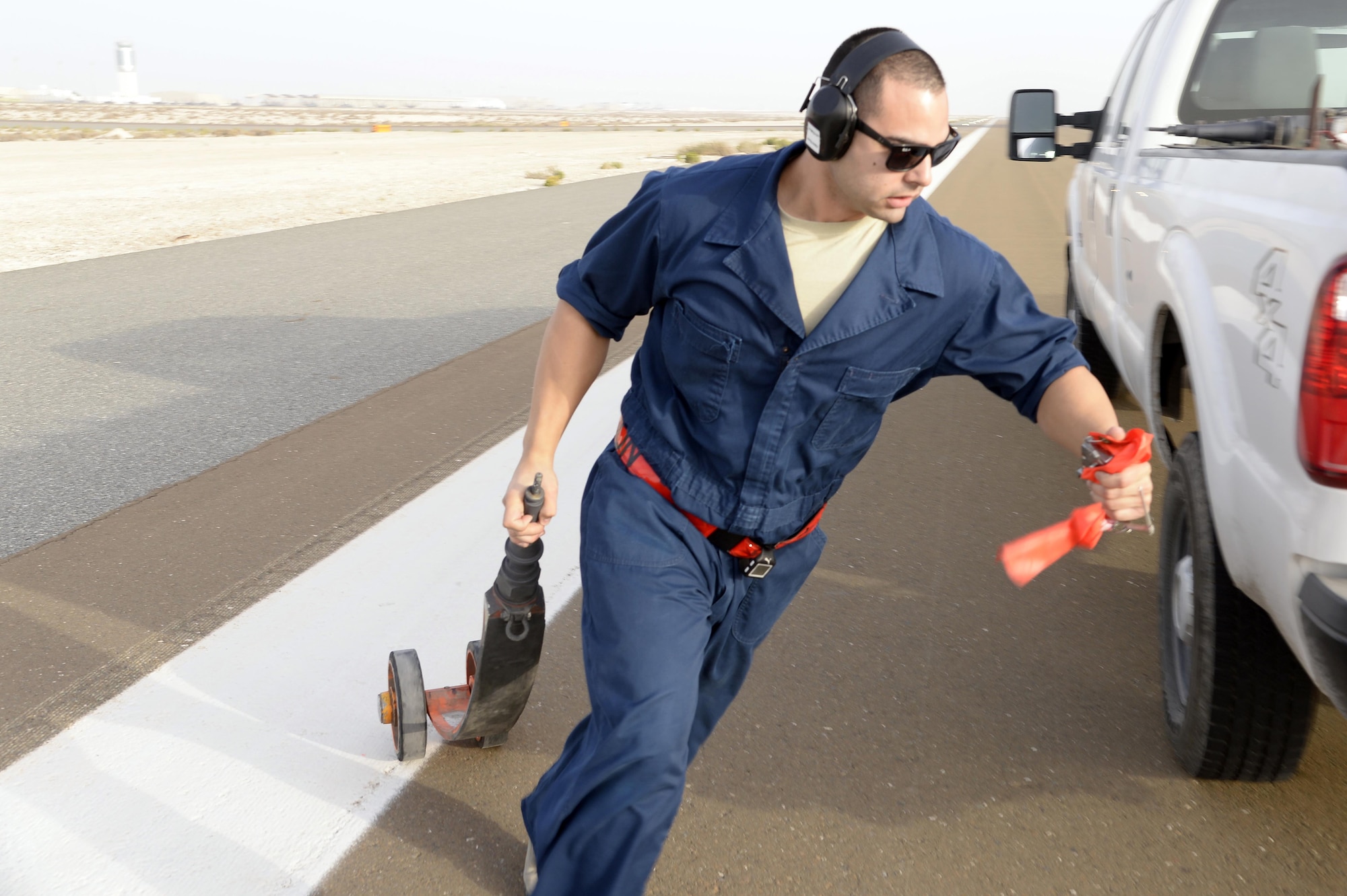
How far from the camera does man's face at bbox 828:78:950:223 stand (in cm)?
223

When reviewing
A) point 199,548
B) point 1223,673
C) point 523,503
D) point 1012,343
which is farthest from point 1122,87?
point 199,548

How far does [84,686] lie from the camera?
3625 millimetres

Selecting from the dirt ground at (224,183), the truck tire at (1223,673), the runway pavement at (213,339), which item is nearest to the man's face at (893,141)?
the truck tire at (1223,673)

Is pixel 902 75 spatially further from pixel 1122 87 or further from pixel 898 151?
pixel 1122 87

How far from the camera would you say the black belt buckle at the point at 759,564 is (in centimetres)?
256

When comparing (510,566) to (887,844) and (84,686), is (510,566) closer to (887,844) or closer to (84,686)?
(887,844)

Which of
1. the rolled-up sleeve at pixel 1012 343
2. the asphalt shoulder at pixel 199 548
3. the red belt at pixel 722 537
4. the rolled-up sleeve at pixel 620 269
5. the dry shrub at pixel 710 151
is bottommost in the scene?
the asphalt shoulder at pixel 199 548

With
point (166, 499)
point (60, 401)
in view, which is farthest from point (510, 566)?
point (60, 401)

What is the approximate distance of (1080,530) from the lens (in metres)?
2.25

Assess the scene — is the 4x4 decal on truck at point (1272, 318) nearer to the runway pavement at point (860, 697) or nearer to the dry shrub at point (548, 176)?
the runway pavement at point (860, 697)

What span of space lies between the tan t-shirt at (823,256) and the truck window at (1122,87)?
352cm

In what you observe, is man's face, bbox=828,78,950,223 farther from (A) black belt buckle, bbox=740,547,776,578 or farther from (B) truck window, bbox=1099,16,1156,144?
(B) truck window, bbox=1099,16,1156,144

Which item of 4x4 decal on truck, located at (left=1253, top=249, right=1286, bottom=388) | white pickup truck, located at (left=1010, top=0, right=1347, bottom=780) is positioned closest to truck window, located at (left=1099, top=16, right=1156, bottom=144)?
white pickup truck, located at (left=1010, top=0, right=1347, bottom=780)

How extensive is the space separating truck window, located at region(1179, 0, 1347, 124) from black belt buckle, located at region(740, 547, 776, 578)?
2.87 meters
